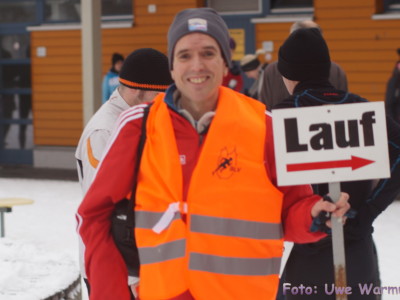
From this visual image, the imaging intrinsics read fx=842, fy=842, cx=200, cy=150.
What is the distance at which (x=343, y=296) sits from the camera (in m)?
2.71

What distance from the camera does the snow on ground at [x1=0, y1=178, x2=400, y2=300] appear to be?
16.8 feet

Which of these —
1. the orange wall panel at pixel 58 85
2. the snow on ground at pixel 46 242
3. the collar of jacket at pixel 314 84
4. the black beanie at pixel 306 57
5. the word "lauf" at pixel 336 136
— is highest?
the black beanie at pixel 306 57

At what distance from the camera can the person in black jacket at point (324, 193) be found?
10.3ft

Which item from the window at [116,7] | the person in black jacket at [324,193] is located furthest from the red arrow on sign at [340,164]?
the window at [116,7]

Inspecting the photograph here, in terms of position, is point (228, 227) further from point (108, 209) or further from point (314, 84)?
point (314, 84)

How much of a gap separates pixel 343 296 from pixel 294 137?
0.55 metres

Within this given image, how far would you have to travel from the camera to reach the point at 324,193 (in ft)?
10.6

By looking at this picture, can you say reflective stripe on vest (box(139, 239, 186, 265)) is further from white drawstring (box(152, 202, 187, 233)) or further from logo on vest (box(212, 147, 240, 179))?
logo on vest (box(212, 147, 240, 179))

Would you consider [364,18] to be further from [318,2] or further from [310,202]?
[310,202]

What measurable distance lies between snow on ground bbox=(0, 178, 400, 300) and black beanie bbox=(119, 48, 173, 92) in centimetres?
171

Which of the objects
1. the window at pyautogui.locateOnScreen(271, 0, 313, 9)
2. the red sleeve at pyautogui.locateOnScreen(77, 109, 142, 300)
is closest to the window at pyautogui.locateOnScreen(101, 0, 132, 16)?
the window at pyautogui.locateOnScreen(271, 0, 313, 9)

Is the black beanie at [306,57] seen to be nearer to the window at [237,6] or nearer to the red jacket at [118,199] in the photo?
the red jacket at [118,199]

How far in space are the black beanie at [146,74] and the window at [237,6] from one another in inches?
379

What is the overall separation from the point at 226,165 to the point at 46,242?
588cm
